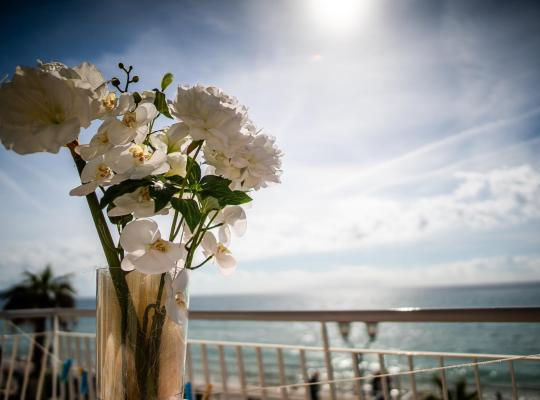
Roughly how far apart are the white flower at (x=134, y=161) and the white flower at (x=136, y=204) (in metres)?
0.04

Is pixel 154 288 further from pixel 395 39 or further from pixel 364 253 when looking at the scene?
pixel 364 253

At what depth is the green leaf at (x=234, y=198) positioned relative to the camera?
1.95 ft

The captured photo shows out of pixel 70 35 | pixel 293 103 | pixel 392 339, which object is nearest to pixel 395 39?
pixel 293 103

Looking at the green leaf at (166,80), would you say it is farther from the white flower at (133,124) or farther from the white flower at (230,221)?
the white flower at (230,221)

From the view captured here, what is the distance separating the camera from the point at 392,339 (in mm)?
32625

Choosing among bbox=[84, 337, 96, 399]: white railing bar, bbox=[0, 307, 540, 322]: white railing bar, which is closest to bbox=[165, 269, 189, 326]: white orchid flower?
bbox=[0, 307, 540, 322]: white railing bar

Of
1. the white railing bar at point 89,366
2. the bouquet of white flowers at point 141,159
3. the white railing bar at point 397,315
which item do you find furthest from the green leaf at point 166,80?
the white railing bar at point 89,366

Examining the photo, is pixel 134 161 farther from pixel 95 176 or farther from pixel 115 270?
pixel 115 270

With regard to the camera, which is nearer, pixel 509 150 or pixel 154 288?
pixel 154 288

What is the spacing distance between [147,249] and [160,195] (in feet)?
0.27

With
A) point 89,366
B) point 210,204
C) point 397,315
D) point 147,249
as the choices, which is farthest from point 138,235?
point 89,366

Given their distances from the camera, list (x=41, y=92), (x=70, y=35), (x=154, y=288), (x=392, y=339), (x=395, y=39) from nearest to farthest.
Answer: (x=41, y=92) < (x=154, y=288) < (x=70, y=35) < (x=395, y=39) < (x=392, y=339)

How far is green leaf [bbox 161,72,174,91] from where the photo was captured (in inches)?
24.4

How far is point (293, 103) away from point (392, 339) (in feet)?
109
